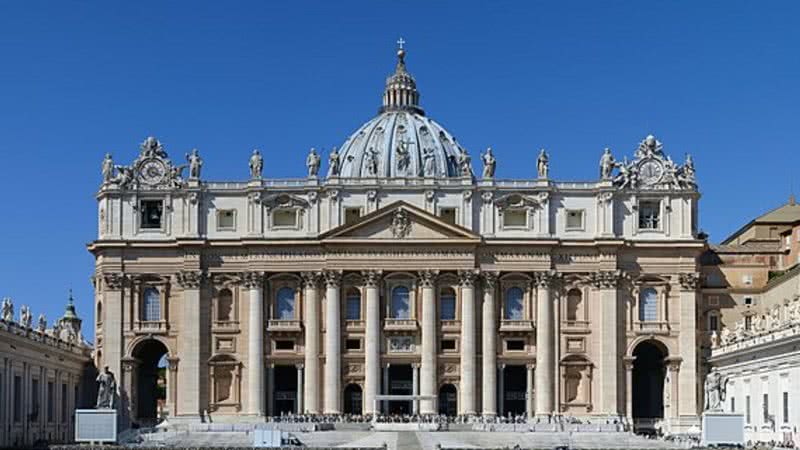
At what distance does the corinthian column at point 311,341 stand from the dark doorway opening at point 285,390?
3171 mm

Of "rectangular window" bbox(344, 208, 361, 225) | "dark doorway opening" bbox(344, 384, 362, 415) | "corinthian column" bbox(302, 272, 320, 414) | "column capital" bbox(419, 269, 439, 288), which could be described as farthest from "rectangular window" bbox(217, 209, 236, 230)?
"dark doorway opening" bbox(344, 384, 362, 415)

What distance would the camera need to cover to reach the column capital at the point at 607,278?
121 m

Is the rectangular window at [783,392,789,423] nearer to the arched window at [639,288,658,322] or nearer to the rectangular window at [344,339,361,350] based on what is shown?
the arched window at [639,288,658,322]

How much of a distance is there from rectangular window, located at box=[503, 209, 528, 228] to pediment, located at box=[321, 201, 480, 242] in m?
3.46

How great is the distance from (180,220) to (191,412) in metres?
15.0

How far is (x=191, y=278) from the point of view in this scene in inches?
4781

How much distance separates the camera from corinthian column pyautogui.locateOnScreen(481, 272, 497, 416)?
120m

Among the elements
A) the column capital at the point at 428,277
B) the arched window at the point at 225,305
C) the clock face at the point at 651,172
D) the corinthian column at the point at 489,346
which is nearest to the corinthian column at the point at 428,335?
the column capital at the point at 428,277

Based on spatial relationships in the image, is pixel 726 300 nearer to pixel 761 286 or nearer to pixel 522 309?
pixel 761 286

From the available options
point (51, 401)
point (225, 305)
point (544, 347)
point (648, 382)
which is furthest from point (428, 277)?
point (51, 401)

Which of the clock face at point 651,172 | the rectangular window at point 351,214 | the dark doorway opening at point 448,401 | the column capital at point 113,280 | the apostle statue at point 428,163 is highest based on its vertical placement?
the apostle statue at point 428,163

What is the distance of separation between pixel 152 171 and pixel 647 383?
43362mm

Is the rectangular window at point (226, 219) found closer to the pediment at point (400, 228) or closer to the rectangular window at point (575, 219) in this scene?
the pediment at point (400, 228)

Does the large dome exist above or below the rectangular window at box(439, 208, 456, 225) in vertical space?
above
